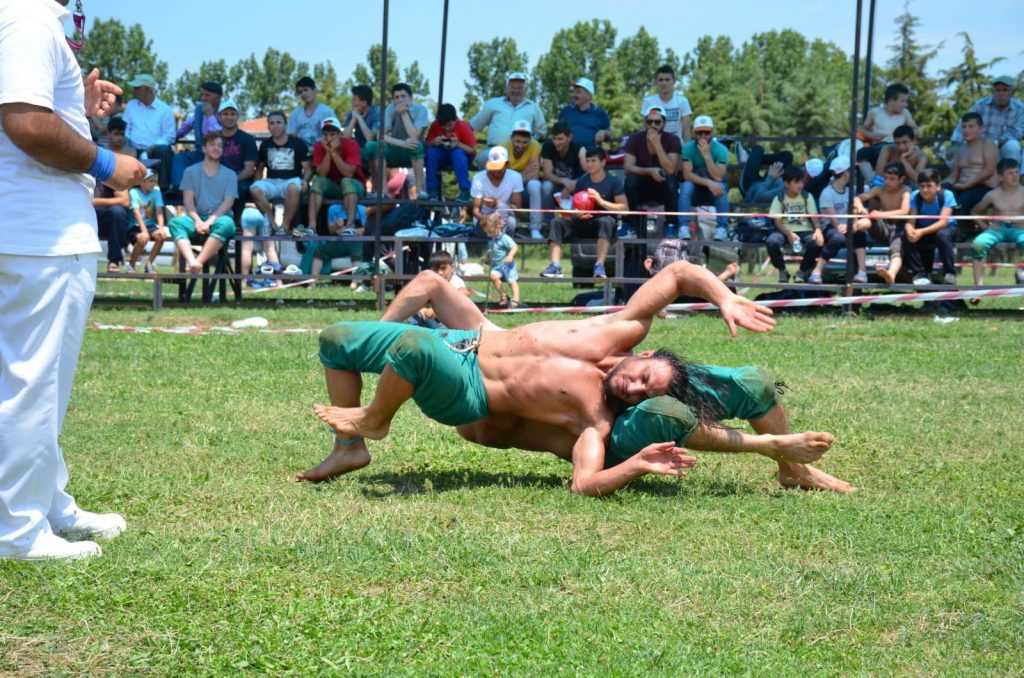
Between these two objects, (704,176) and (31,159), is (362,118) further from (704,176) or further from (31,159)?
(31,159)

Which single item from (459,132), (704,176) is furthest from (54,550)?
(459,132)

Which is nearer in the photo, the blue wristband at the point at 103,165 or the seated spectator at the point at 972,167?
the blue wristband at the point at 103,165

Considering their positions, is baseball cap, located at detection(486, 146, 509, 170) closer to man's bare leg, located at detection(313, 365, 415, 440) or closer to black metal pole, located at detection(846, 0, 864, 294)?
black metal pole, located at detection(846, 0, 864, 294)

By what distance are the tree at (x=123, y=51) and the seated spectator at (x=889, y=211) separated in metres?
55.6

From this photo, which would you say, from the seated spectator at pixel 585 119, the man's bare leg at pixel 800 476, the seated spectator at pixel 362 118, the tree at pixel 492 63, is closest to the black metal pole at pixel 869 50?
the seated spectator at pixel 585 119

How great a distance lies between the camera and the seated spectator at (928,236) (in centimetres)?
1524

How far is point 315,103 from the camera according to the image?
58.8 feet

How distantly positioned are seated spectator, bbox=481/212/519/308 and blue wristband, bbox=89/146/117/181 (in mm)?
10128

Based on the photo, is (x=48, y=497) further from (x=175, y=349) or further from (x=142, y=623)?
(x=175, y=349)

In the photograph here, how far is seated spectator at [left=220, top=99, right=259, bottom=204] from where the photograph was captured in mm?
16719

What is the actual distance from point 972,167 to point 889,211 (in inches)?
59.4

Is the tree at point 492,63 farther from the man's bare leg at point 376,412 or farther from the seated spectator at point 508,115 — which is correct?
the man's bare leg at point 376,412

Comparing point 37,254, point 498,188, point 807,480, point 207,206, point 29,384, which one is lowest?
point 807,480

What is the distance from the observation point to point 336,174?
17016mm
